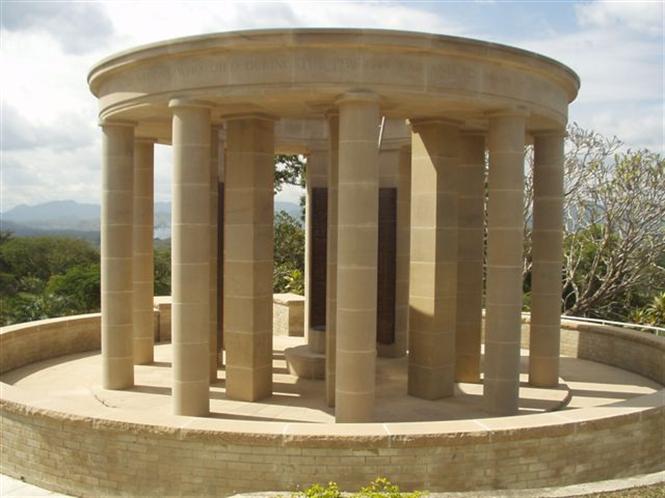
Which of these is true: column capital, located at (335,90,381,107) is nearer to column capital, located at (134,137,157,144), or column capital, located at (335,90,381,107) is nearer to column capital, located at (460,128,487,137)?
column capital, located at (460,128,487,137)

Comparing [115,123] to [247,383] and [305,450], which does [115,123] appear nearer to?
[247,383]

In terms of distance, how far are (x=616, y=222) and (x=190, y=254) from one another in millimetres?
35481

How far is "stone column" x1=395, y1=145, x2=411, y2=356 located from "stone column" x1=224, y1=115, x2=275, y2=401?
774cm

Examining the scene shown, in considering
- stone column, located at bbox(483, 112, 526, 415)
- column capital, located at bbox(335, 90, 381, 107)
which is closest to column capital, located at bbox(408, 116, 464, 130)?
stone column, located at bbox(483, 112, 526, 415)

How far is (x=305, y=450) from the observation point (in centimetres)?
1258

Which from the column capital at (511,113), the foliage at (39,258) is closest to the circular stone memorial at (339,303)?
the column capital at (511,113)

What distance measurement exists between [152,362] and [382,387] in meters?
9.78

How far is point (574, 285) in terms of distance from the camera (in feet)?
146

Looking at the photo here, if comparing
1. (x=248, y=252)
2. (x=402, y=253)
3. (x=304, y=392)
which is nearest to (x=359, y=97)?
(x=248, y=252)

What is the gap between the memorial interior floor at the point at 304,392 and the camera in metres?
18.4

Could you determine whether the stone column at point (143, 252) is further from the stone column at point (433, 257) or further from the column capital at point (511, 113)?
the column capital at point (511, 113)

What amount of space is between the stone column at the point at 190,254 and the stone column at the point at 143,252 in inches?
333

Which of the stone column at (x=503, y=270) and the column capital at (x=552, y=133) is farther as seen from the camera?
the column capital at (x=552, y=133)

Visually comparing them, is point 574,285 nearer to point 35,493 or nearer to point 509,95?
point 509,95
